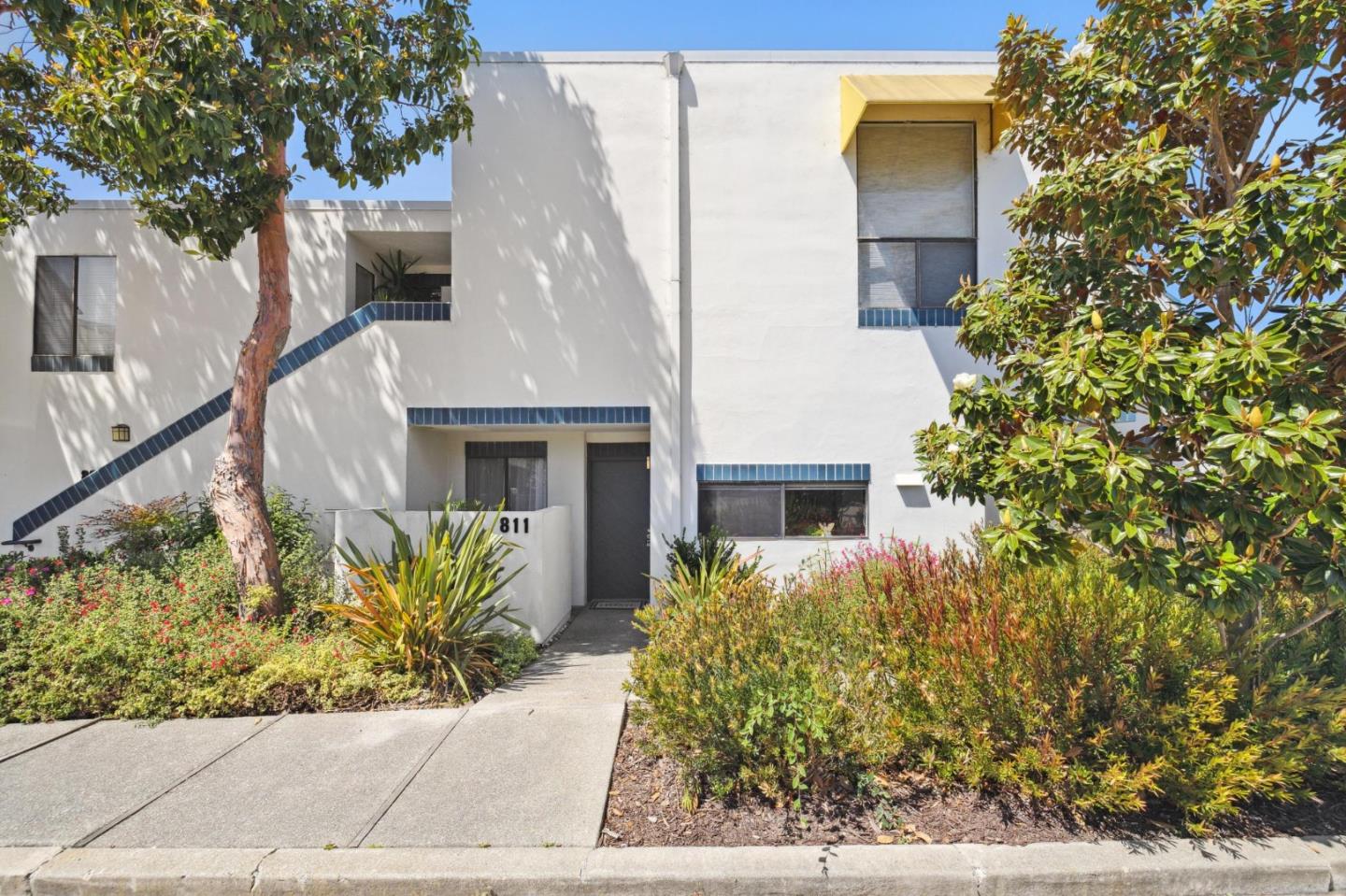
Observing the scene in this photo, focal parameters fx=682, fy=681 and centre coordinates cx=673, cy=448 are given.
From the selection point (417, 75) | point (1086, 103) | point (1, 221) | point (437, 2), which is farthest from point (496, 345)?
point (1086, 103)

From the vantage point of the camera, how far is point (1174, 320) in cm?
379

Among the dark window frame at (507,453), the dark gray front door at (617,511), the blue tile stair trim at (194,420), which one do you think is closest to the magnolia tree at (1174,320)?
the dark gray front door at (617,511)

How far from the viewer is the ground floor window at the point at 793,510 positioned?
8.98 m

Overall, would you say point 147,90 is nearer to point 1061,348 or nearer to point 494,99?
point 494,99

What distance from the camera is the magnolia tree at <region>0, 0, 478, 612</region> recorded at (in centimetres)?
582

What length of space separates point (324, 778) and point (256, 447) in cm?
424

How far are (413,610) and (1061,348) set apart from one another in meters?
5.29

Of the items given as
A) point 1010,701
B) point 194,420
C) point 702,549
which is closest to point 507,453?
point 702,549

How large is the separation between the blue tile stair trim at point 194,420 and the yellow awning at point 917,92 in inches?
231

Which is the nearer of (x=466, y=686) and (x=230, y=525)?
(x=466, y=686)

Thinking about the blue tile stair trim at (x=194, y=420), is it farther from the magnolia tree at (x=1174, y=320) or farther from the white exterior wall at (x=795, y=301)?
the magnolia tree at (x=1174, y=320)

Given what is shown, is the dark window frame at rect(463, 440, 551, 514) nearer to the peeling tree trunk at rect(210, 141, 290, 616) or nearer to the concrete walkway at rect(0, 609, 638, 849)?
the peeling tree trunk at rect(210, 141, 290, 616)

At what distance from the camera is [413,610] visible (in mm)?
5949

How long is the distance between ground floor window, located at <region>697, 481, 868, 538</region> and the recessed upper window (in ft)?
28.5
